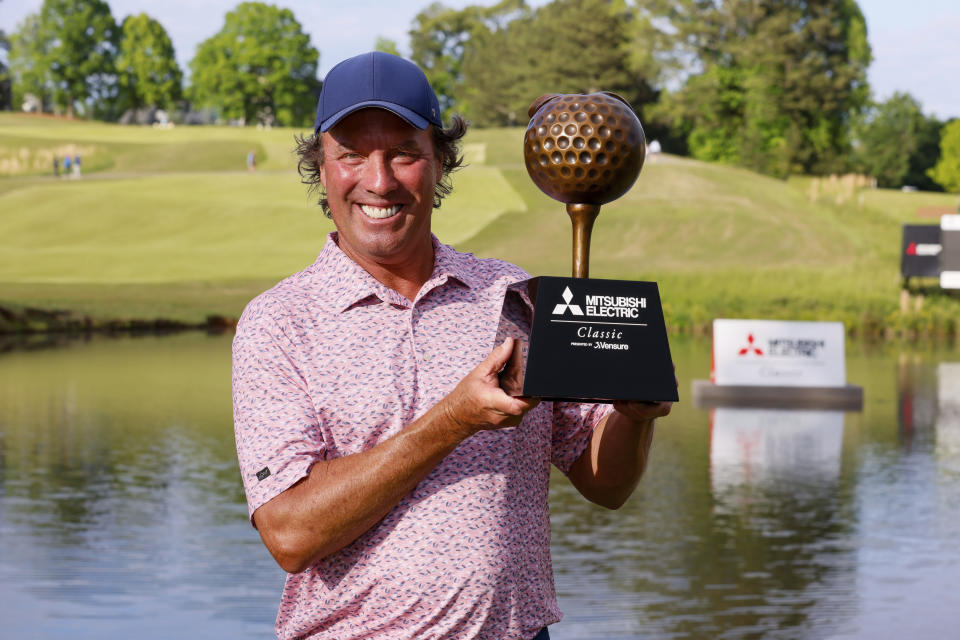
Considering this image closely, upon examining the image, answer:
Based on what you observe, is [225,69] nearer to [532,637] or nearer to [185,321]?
[185,321]

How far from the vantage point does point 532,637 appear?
2.82 metres

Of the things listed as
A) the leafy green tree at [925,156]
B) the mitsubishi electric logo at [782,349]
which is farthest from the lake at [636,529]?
the leafy green tree at [925,156]

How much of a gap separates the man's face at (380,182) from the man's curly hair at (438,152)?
0.08 meters

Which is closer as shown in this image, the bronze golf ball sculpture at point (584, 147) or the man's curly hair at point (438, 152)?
the bronze golf ball sculpture at point (584, 147)

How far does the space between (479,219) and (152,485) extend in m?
40.6

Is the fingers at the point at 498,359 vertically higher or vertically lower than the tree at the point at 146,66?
lower

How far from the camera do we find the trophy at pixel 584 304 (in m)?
2.55

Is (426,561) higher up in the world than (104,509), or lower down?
higher up

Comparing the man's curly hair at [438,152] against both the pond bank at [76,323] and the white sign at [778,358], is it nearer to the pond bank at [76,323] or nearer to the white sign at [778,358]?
the white sign at [778,358]

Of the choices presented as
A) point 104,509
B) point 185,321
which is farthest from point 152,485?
point 185,321

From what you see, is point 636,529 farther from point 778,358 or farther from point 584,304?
point 584,304

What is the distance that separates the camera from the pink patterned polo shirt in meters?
2.71

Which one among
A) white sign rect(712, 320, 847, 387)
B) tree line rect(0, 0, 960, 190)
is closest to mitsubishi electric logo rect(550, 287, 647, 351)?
white sign rect(712, 320, 847, 387)

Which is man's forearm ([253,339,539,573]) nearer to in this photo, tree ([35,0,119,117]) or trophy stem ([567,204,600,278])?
trophy stem ([567,204,600,278])
